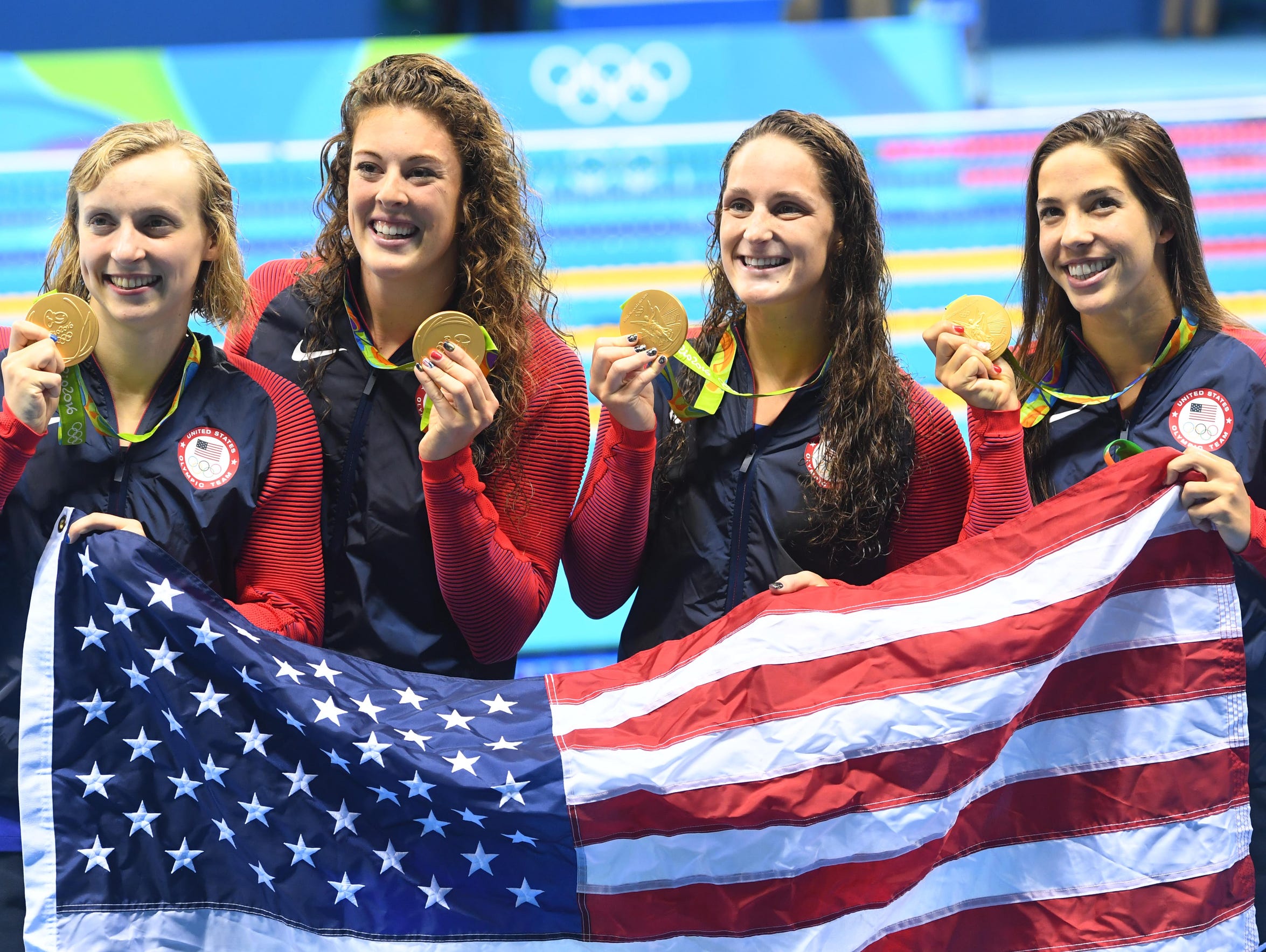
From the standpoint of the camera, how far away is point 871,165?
6832mm

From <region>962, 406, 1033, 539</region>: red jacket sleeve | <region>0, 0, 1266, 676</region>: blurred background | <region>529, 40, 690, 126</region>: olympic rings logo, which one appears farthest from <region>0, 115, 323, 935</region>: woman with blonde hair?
<region>529, 40, 690, 126</region>: olympic rings logo

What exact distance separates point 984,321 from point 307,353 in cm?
140

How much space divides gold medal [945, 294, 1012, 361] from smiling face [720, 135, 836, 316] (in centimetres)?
29

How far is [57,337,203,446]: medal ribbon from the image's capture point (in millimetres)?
2344

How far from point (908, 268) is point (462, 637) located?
15.4ft

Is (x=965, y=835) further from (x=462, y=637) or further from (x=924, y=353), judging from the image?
(x=924, y=353)

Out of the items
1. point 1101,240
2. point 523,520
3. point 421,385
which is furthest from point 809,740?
point 1101,240

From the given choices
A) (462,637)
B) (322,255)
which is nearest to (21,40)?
(322,255)

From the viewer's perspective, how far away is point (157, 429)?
2434mm

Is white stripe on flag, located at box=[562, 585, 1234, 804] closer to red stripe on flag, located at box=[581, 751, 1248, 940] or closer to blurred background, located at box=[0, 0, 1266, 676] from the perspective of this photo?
red stripe on flag, located at box=[581, 751, 1248, 940]

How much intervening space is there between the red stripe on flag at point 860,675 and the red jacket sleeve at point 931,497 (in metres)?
0.34

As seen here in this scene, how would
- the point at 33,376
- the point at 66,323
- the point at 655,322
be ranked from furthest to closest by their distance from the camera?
the point at 655,322, the point at 66,323, the point at 33,376

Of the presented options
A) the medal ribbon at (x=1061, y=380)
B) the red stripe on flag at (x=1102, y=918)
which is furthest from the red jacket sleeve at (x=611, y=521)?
the red stripe on flag at (x=1102, y=918)

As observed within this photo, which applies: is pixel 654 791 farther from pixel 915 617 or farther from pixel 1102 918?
pixel 1102 918
